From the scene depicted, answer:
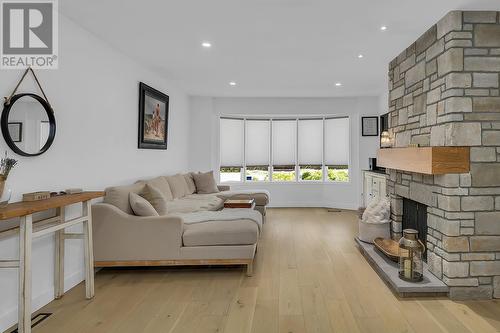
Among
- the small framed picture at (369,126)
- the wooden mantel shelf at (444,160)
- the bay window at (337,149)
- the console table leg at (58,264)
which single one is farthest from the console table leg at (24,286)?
the small framed picture at (369,126)

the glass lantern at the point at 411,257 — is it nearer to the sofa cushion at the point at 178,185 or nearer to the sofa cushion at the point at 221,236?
the sofa cushion at the point at 221,236

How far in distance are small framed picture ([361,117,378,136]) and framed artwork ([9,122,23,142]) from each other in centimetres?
642

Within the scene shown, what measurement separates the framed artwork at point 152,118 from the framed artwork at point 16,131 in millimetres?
2061

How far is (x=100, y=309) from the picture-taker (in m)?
2.57

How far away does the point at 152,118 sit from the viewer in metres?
4.93

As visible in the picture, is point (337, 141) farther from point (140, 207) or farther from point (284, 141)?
point (140, 207)

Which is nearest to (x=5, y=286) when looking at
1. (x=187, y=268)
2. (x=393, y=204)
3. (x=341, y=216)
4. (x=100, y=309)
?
(x=100, y=309)

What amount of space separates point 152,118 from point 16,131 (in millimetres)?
2583

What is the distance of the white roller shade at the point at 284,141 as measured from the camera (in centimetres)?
757

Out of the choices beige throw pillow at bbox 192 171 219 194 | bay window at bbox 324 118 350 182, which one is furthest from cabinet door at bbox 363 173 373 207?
beige throw pillow at bbox 192 171 219 194

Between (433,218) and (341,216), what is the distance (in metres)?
3.34

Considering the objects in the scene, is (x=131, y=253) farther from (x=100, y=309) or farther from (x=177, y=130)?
(x=177, y=130)

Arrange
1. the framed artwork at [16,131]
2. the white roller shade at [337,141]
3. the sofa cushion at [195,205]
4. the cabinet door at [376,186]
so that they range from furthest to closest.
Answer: the white roller shade at [337,141], the cabinet door at [376,186], the sofa cushion at [195,205], the framed artwork at [16,131]

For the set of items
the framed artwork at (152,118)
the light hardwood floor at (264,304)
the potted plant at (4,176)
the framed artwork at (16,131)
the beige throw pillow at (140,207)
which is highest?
the framed artwork at (152,118)
